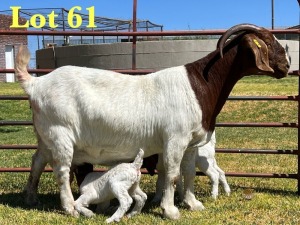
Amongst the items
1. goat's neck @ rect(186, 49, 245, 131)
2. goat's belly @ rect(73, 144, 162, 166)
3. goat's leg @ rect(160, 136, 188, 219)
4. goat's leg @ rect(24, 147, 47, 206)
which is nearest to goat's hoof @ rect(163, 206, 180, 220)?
goat's leg @ rect(160, 136, 188, 219)

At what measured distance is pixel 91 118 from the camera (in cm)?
460

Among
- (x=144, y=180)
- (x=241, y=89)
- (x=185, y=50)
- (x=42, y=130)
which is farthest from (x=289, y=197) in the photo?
(x=185, y=50)

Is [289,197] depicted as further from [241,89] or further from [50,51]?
[50,51]

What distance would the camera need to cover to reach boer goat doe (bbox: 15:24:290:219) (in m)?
4.58

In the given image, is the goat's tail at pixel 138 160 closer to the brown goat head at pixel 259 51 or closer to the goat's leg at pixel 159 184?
the goat's leg at pixel 159 184

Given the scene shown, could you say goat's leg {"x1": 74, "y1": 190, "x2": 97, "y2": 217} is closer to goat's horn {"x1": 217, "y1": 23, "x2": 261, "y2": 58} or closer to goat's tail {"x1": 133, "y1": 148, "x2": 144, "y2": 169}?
goat's tail {"x1": 133, "y1": 148, "x2": 144, "y2": 169}

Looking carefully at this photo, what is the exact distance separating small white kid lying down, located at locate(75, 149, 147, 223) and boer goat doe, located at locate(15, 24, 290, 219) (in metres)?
0.14

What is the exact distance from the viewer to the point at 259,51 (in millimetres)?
4578

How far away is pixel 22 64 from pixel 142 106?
123 centimetres

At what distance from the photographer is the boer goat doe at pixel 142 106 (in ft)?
15.0

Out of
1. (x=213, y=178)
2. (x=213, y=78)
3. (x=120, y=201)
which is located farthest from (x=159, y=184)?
(x=213, y=78)

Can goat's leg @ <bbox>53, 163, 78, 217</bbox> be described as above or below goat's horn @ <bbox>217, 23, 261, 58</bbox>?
below

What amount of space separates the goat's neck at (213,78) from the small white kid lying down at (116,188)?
737mm

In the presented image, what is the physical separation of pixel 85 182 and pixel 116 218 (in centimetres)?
51
